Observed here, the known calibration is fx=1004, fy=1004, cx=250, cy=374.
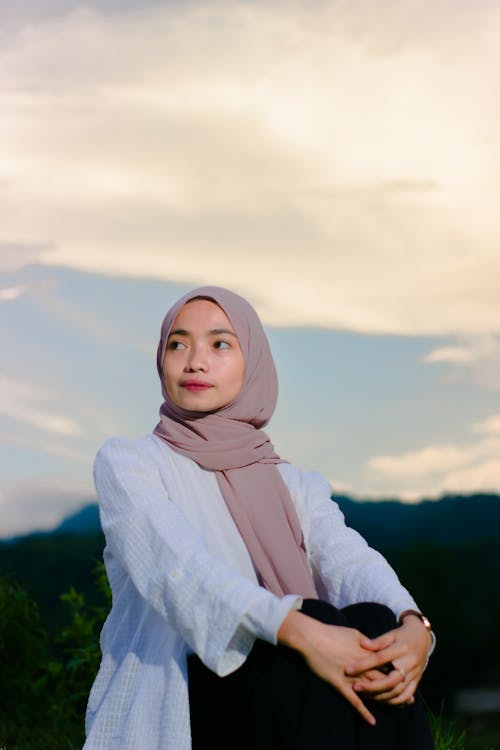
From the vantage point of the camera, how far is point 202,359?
3.09 m

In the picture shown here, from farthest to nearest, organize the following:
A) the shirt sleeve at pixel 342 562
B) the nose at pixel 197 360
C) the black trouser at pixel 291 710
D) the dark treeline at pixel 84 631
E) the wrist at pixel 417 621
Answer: the dark treeline at pixel 84 631 < the nose at pixel 197 360 < the shirt sleeve at pixel 342 562 < the wrist at pixel 417 621 < the black trouser at pixel 291 710

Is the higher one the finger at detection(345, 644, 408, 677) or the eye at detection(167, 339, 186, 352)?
the eye at detection(167, 339, 186, 352)

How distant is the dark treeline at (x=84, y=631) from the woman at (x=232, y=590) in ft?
3.56

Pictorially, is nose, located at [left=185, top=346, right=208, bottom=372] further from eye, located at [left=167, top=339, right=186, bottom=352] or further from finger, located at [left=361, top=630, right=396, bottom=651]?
finger, located at [left=361, top=630, right=396, bottom=651]

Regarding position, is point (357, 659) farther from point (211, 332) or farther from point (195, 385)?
point (211, 332)

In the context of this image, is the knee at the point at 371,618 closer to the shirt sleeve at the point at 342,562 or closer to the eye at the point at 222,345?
the shirt sleeve at the point at 342,562

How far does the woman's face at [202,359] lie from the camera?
310cm

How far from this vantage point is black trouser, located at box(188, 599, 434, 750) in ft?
8.00

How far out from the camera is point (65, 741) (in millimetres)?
4652

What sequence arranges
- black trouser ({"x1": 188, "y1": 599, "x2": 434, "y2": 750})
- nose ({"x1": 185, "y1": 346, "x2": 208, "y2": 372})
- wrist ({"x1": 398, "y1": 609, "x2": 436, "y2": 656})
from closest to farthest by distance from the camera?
black trouser ({"x1": 188, "y1": 599, "x2": 434, "y2": 750}) < wrist ({"x1": 398, "y1": 609, "x2": 436, "y2": 656}) < nose ({"x1": 185, "y1": 346, "x2": 208, "y2": 372})

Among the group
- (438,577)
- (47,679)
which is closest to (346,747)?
(47,679)

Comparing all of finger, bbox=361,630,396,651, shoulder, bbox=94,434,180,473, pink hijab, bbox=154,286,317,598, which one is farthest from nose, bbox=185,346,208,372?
finger, bbox=361,630,396,651

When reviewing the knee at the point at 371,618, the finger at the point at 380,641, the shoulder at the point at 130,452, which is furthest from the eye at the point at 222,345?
the finger at the point at 380,641

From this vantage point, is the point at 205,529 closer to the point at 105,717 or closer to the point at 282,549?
the point at 282,549
